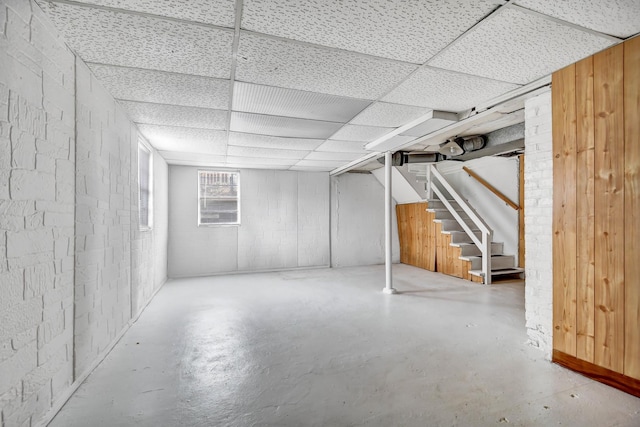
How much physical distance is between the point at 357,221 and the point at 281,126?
4.11 m

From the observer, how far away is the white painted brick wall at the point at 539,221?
95.0 inches

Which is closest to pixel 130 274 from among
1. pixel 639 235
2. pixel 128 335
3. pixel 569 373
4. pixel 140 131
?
pixel 128 335


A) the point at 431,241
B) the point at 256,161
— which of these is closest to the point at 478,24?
the point at 256,161

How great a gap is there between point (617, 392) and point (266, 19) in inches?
123

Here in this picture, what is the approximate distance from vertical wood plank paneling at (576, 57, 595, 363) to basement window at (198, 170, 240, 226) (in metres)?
5.49

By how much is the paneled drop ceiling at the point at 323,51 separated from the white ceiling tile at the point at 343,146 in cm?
99

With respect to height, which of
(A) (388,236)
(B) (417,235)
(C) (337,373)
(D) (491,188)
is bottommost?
(C) (337,373)

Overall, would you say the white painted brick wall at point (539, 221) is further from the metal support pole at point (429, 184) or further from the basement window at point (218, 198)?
the basement window at point (218, 198)

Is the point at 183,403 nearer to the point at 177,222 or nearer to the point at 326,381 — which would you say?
the point at 326,381

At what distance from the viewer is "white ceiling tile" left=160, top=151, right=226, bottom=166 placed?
4891 mm

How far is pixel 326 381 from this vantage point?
2.04m

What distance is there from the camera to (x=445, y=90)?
2.59m

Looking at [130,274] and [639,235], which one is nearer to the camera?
[639,235]

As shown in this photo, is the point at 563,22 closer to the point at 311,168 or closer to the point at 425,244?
the point at 311,168
